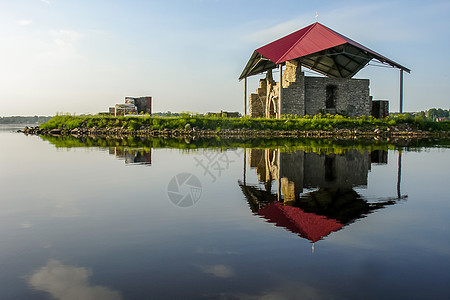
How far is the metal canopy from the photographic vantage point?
26.7 m

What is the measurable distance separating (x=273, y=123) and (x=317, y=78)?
663 cm

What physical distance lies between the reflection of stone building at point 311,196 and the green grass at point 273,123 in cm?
1705

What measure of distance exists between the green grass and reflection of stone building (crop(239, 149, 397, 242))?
55.9 feet

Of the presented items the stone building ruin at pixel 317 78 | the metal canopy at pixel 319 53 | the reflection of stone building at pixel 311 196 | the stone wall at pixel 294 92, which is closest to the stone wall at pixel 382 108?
the stone building ruin at pixel 317 78

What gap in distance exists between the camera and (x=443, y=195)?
6.72 meters

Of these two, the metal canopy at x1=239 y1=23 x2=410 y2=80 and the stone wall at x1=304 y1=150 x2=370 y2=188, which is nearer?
the stone wall at x1=304 y1=150 x2=370 y2=188

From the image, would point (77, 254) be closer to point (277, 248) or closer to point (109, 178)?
point (277, 248)

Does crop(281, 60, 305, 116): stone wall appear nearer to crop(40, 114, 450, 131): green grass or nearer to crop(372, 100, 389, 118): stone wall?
crop(40, 114, 450, 131): green grass

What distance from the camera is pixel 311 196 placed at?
629cm

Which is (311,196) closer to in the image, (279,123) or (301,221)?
(301,221)

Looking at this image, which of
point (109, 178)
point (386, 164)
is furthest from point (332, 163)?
point (109, 178)

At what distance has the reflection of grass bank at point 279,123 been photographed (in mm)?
27812

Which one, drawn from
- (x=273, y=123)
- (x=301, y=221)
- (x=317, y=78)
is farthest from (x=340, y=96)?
(x=301, y=221)

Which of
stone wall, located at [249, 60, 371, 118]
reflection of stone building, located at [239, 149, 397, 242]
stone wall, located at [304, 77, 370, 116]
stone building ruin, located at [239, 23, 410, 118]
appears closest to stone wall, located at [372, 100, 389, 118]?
stone building ruin, located at [239, 23, 410, 118]
